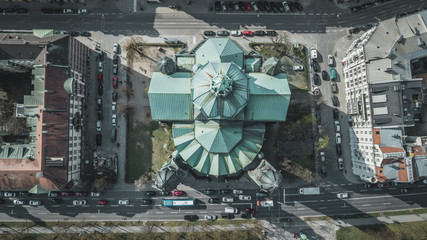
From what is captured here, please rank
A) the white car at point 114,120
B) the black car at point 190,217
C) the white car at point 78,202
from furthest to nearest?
the white car at point 114,120 → the black car at point 190,217 → the white car at point 78,202

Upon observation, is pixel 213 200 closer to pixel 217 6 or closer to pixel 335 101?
pixel 335 101

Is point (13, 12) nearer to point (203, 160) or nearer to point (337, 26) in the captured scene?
point (203, 160)

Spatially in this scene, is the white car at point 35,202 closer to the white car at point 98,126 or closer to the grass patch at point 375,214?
the white car at point 98,126

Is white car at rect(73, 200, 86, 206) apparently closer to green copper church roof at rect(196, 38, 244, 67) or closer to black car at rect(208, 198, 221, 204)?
black car at rect(208, 198, 221, 204)

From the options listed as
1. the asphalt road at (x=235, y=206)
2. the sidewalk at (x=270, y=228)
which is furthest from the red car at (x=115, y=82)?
the sidewalk at (x=270, y=228)

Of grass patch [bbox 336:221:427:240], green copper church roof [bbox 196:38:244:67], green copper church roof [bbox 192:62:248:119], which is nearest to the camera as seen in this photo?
green copper church roof [bbox 192:62:248:119]

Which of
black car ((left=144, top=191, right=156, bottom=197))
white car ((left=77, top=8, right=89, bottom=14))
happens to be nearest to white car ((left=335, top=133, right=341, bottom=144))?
black car ((left=144, top=191, right=156, bottom=197))
